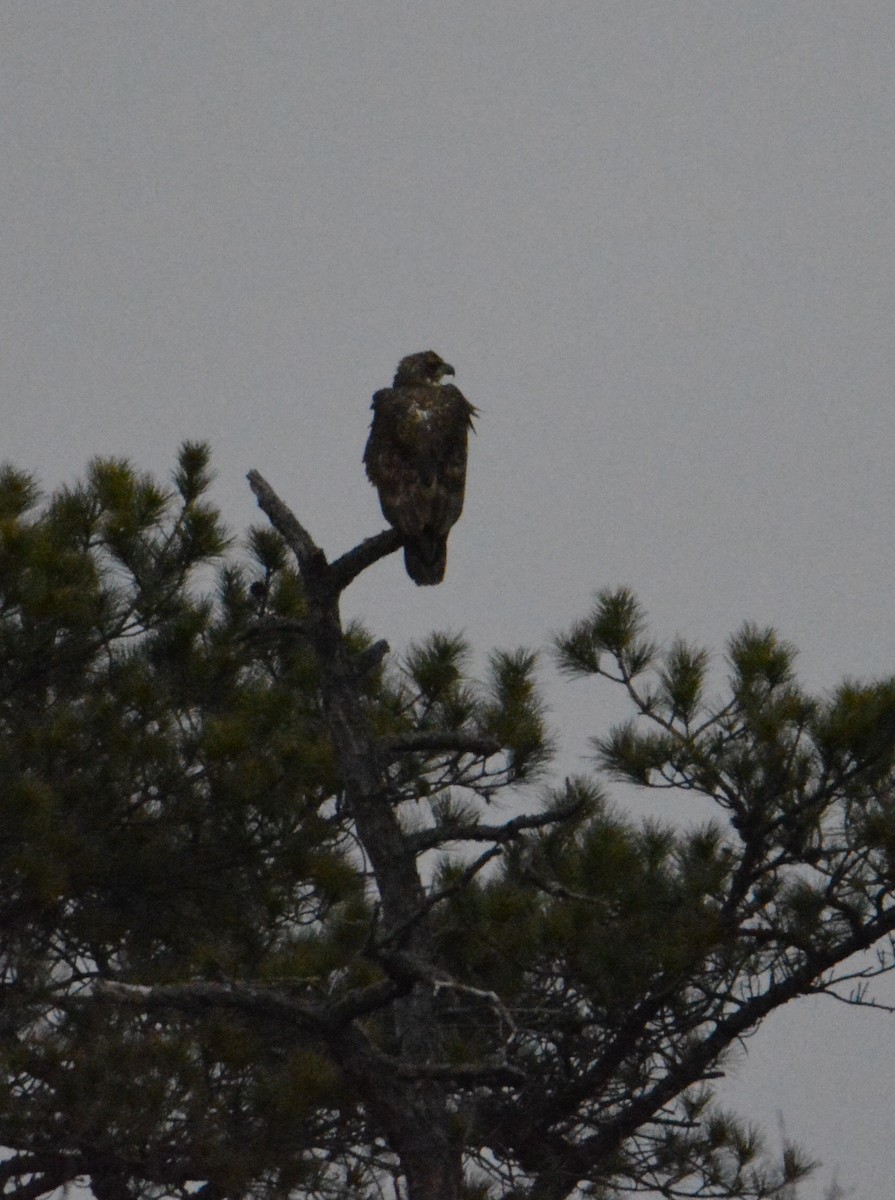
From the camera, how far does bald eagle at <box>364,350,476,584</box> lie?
5.66 m

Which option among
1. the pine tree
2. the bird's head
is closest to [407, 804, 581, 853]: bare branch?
the pine tree

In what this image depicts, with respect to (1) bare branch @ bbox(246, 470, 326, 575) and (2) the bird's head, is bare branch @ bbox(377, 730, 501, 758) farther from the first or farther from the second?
(2) the bird's head

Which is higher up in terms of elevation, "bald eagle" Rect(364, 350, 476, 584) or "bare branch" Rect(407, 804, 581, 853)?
"bald eagle" Rect(364, 350, 476, 584)

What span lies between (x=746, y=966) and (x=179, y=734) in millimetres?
2316

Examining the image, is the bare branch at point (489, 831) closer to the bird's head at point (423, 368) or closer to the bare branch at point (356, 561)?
the bare branch at point (356, 561)

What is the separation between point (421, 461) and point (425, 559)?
37cm

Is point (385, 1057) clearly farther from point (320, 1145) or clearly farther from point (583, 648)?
point (583, 648)

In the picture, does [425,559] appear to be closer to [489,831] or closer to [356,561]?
[356,561]

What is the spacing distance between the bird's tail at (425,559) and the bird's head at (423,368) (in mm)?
929

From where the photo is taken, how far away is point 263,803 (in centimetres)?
701

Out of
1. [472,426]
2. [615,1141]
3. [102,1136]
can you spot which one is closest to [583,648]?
[472,426]

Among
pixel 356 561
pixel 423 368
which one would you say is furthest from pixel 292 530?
pixel 423 368

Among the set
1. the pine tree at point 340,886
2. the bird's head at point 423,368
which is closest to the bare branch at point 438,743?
the pine tree at point 340,886

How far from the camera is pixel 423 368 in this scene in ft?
21.2
